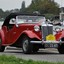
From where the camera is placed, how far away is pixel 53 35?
18.0m

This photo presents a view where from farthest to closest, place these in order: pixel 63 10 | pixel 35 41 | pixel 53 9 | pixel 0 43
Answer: pixel 53 9 → pixel 63 10 → pixel 0 43 → pixel 35 41

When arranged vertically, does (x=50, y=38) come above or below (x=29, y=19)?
below

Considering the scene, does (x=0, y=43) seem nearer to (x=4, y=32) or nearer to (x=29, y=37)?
(x=4, y=32)

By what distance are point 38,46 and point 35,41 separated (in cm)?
79

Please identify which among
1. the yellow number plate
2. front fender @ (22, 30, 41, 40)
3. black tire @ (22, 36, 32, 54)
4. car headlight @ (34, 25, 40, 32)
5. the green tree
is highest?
car headlight @ (34, 25, 40, 32)

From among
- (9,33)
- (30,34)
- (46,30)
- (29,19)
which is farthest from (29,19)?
(30,34)

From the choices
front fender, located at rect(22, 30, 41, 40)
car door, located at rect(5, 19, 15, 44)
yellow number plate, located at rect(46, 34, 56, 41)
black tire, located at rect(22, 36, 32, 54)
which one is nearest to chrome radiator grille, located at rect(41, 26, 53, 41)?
yellow number plate, located at rect(46, 34, 56, 41)

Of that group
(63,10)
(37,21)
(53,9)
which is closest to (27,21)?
(37,21)

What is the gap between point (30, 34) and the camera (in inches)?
701

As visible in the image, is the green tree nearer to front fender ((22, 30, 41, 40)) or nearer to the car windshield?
the car windshield

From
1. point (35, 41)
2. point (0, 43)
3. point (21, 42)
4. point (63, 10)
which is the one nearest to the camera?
point (35, 41)

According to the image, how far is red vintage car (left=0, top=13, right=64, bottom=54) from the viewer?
58.1 ft

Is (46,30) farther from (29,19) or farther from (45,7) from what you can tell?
(45,7)

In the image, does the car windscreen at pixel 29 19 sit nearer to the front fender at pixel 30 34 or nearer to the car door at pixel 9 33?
the car door at pixel 9 33
